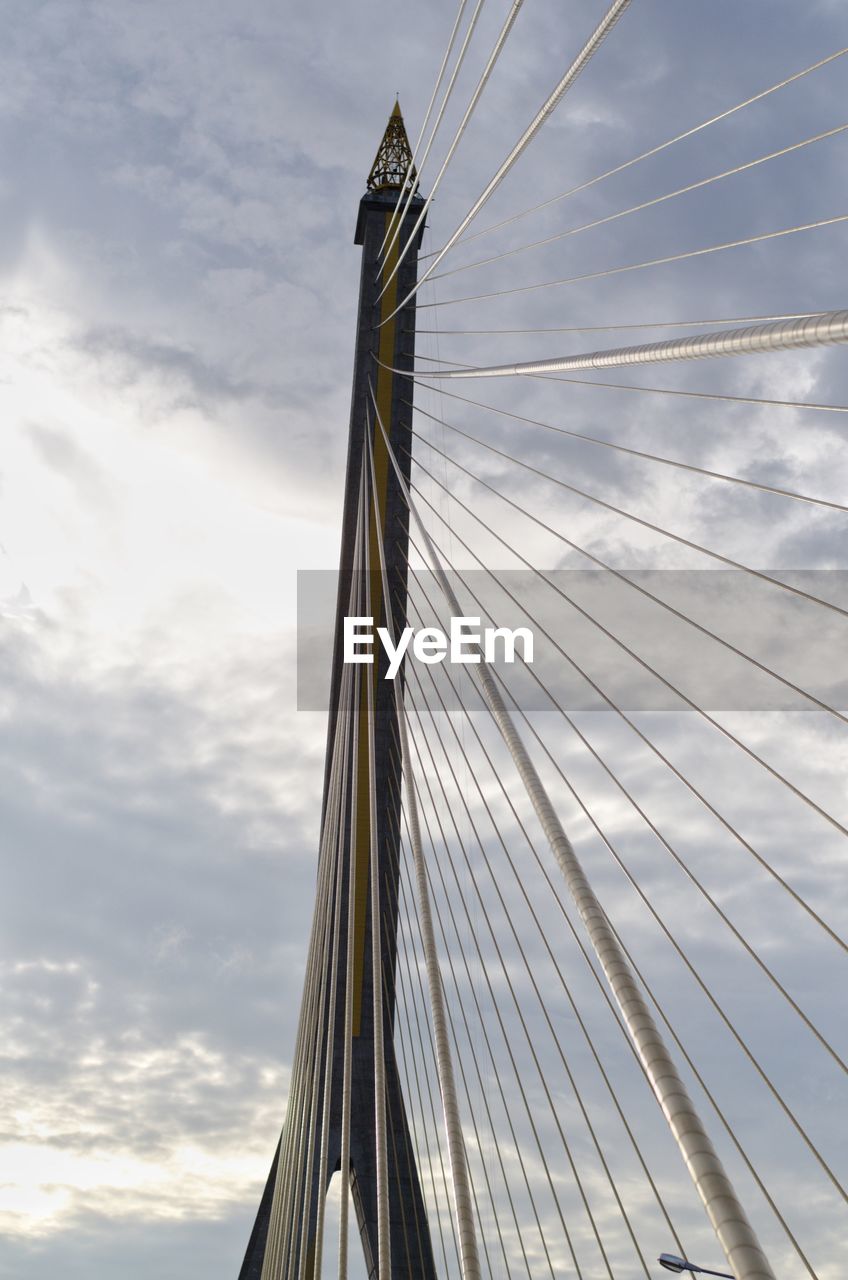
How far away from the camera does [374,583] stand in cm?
1714

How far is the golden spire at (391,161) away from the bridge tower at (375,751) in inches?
1.0

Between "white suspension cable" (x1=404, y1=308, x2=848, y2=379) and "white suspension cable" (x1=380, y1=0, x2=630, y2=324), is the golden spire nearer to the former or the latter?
"white suspension cable" (x1=380, y1=0, x2=630, y2=324)

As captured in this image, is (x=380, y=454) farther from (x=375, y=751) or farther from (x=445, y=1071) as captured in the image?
(x=445, y=1071)

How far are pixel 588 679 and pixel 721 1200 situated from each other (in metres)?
4.70

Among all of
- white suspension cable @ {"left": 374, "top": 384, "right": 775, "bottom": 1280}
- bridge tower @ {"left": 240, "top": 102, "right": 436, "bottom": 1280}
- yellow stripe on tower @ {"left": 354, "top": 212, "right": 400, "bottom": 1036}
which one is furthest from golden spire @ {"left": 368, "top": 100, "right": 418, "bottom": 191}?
white suspension cable @ {"left": 374, "top": 384, "right": 775, "bottom": 1280}

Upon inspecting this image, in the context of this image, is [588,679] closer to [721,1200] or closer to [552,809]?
[552,809]

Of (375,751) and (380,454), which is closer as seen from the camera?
(380,454)

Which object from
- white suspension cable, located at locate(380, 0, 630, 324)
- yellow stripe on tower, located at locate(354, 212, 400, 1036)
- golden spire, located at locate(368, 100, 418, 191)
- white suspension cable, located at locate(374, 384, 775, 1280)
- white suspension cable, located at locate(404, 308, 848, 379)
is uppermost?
golden spire, located at locate(368, 100, 418, 191)

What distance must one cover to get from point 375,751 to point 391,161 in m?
10.7

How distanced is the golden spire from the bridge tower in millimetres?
25

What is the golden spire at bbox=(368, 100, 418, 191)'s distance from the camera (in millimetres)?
18891

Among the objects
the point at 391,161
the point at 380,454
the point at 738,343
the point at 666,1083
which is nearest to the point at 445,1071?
the point at 666,1083

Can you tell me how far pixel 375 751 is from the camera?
18188 mm

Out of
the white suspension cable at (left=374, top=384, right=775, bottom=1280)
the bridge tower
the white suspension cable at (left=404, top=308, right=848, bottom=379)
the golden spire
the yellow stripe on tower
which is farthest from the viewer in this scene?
the golden spire
